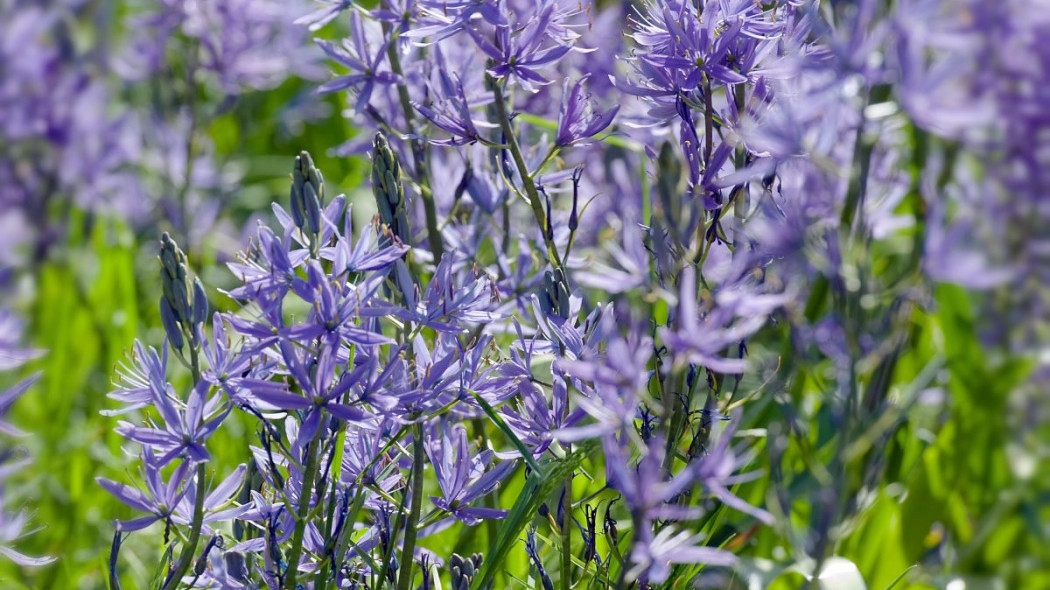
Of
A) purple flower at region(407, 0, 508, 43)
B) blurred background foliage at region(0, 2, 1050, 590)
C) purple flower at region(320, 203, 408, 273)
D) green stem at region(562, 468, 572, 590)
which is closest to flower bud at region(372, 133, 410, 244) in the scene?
purple flower at region(320, 203, 408, 273)

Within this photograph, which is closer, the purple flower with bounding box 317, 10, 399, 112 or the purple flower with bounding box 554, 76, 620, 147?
the purple flower with bounding box 554, 76, 620, 147

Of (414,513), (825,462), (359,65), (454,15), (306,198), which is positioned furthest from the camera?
(825,462)

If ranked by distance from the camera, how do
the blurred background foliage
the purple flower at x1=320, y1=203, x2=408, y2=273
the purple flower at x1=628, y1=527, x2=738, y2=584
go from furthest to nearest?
the blurred background foliage, the purple flower at x1=320, y1=203, x2=408, y2=273, the purple flower at x1=628, y1=527, x2=738, y2=584

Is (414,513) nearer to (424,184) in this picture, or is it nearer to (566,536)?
(566,536)

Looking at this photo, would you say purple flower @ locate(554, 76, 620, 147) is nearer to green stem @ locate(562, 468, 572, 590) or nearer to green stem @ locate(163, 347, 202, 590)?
green stem @ locate(562, 468, 572, 590)

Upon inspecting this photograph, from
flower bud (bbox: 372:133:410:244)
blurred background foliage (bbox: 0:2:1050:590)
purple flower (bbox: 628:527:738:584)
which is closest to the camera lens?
purple flower (bbox: 628:527:738:584)

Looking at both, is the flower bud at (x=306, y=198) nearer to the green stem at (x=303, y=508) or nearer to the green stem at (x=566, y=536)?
the green stem at (x=303, y=508)

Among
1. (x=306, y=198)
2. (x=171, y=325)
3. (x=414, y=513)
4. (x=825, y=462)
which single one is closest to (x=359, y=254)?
(x=306, y=198)

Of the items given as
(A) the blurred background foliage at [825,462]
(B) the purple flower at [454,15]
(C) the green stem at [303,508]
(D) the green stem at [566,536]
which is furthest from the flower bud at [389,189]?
(A) the blurred background foliage at [825,462]

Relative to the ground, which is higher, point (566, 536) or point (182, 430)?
point (182, 430)

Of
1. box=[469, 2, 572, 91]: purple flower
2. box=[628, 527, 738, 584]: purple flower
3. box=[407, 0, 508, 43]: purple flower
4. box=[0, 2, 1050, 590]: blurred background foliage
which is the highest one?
box=[407, 0, 508, 43]: purple flower

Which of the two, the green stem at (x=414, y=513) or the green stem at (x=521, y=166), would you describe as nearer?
the green stem at (x=414, y=513)

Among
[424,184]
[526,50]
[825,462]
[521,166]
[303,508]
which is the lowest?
[825,462]

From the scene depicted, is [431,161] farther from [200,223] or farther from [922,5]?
[200,223]
